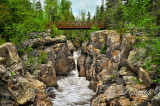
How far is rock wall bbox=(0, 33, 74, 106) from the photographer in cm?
940

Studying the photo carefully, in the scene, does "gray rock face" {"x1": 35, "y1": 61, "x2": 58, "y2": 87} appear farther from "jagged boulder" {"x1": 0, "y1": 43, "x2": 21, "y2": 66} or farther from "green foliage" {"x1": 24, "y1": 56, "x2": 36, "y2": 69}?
"jagged boulder" {"x1": 0, "y1": 43, "x2": 21, "y2": 66}

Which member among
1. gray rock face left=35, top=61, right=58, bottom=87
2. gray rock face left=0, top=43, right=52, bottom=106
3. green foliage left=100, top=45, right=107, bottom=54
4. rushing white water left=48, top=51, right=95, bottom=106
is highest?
green foliage left=100, top=45, right=107, bottom=54

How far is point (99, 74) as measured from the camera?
16469 millimetres

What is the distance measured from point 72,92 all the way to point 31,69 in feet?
24.6

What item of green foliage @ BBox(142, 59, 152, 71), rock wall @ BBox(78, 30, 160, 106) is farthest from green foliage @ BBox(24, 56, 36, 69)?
green foliage @ BBox(142, 59, 152, 71)

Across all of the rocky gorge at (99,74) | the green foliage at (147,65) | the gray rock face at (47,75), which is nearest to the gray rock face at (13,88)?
the rocky gorge at (99,74)

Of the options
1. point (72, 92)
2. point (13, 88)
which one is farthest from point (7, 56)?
point (72, 92)

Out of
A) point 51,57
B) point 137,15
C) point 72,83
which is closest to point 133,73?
point 137,15

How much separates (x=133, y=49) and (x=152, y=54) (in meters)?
3.30

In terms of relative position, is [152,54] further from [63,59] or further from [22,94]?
[63,59]

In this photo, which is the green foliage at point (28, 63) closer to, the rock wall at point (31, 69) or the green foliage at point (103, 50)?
the rock wall at point (31, 69)

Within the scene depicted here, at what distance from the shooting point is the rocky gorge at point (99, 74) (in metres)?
8.84

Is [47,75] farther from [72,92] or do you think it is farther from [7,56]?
[7,56]

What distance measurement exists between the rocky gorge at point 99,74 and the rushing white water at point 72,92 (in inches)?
65.8
